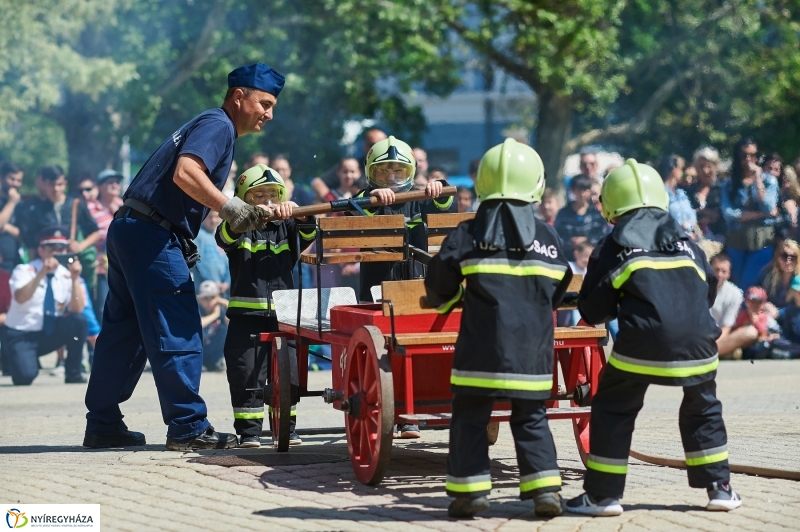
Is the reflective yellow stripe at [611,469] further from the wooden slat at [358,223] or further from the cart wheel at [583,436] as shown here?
the wooden slat at [358,223]

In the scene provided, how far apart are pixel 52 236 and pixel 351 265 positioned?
9.18 feet

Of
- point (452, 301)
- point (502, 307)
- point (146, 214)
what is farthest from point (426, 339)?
point (146, 214)

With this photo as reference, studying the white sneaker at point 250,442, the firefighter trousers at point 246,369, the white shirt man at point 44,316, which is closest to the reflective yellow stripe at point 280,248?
the firefighter trousers at point 246,369

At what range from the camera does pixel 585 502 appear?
16.1 ft

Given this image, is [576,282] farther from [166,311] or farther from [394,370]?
[166,311]

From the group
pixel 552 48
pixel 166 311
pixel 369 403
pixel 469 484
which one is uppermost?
pixel 552 48

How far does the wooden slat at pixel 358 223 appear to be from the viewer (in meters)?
6.16

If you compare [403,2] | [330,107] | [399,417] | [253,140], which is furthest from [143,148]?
[399,417]

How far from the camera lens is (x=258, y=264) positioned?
703 cm

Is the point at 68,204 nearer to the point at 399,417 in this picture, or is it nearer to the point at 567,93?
the point at 567,93

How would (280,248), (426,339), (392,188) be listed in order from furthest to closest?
(392,188), (280,248), (426,339)

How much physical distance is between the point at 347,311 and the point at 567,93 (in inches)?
355

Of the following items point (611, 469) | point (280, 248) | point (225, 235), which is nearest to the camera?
point (611, 469)

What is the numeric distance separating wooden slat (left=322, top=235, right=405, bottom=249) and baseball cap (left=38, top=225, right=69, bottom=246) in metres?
5.93
